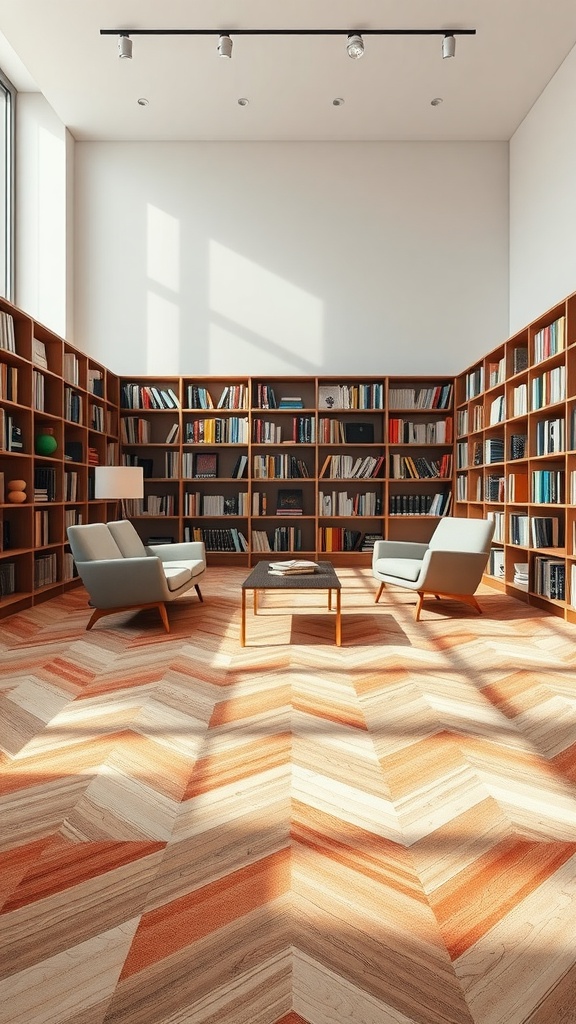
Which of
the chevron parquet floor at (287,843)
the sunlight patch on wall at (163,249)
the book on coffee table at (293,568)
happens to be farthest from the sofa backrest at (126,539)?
the sunlight patch on wall at (163,249)

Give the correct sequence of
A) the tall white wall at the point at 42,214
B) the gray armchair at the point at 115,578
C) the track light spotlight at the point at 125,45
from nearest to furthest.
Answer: the gray armchair at the point at 115,578 → the track light spotlight at the point at 125,45 → the tall white wall at the point at 42,214

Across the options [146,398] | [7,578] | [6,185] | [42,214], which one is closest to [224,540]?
[146,398]

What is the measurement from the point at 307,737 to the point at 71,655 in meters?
1.90

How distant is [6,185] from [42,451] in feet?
11.5

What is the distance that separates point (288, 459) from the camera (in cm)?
831

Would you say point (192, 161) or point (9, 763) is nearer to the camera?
point (9, 763)

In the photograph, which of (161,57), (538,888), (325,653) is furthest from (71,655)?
(161,57)

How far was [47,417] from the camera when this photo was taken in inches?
243

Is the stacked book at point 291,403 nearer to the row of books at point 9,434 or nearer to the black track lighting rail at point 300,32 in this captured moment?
the row of books at point 9,434

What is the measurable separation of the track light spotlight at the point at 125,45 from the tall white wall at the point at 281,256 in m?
2.25

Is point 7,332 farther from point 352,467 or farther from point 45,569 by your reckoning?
point 352,467

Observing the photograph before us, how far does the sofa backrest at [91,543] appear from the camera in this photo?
15.6 feet

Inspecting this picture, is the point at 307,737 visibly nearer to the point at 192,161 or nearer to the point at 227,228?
the point at 227,228

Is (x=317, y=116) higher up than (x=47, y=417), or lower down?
higher up
